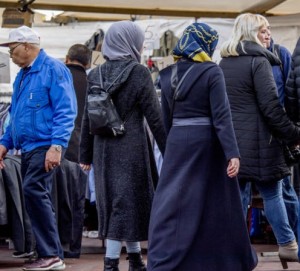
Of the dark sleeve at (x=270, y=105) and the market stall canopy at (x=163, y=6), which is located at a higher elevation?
the market stall canopy at (x=163, y=6)

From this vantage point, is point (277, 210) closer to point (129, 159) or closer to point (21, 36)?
point (129, 159)

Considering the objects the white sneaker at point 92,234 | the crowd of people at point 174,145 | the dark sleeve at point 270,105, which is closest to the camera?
the crowd of people at point 174,145

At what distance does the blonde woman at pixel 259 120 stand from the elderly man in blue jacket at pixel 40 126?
1326 mm

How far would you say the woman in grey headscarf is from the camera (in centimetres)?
709

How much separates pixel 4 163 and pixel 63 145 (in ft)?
3.29

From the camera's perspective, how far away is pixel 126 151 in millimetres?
7105

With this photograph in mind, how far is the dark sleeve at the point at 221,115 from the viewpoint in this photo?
6.36m

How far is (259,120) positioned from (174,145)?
1.21 m

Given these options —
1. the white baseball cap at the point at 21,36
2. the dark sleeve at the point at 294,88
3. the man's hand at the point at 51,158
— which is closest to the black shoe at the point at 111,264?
the man's hand at the point at 51,158

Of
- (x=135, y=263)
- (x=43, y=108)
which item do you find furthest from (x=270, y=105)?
(x=43, y=108)

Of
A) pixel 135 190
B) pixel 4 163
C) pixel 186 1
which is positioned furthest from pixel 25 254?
pixel 186 1

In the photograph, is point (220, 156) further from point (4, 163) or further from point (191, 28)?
point (4, 163)

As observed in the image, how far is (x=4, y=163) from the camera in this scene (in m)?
8.64

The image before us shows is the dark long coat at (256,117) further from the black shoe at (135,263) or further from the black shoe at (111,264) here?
the black shoe at (111,264)
